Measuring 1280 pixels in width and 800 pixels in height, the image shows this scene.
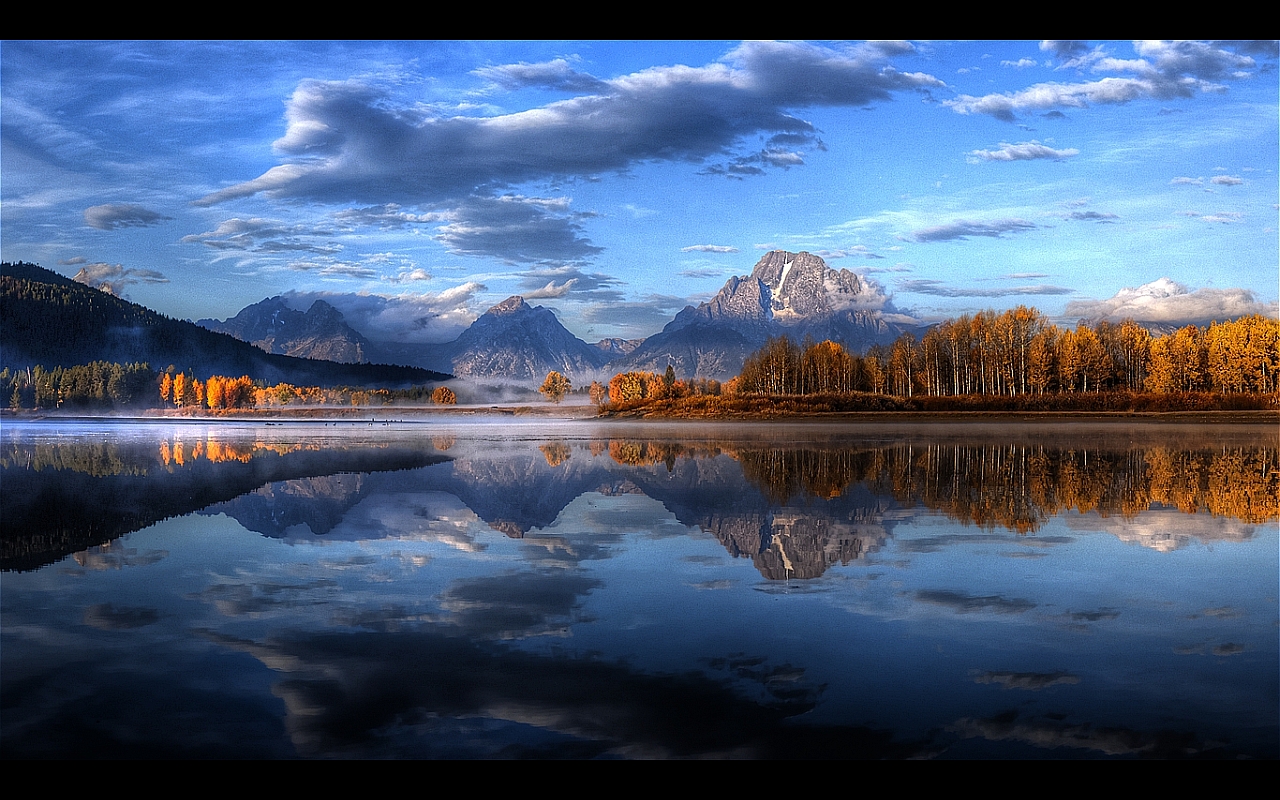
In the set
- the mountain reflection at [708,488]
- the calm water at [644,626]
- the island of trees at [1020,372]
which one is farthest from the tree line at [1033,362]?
the calm water at [644,626]

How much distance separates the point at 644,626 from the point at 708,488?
48.7 ft

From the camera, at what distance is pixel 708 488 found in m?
24.9

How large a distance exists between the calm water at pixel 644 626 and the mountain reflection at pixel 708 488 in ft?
0.67

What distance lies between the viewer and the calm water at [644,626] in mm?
7172

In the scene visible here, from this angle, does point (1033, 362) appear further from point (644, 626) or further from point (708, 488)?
point (644, 626)

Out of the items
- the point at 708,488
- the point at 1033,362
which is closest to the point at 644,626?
the point at 708,488

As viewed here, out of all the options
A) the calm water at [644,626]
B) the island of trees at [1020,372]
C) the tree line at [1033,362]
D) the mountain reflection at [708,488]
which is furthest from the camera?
the tree line at [1033,362]

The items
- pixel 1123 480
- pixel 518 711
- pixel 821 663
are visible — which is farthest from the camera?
pixel 1123 480

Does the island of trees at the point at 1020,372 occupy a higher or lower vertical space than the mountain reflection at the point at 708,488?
higher

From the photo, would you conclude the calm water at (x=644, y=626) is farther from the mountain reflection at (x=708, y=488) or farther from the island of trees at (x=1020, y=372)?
the island of trees at (x=1020, y=372)
